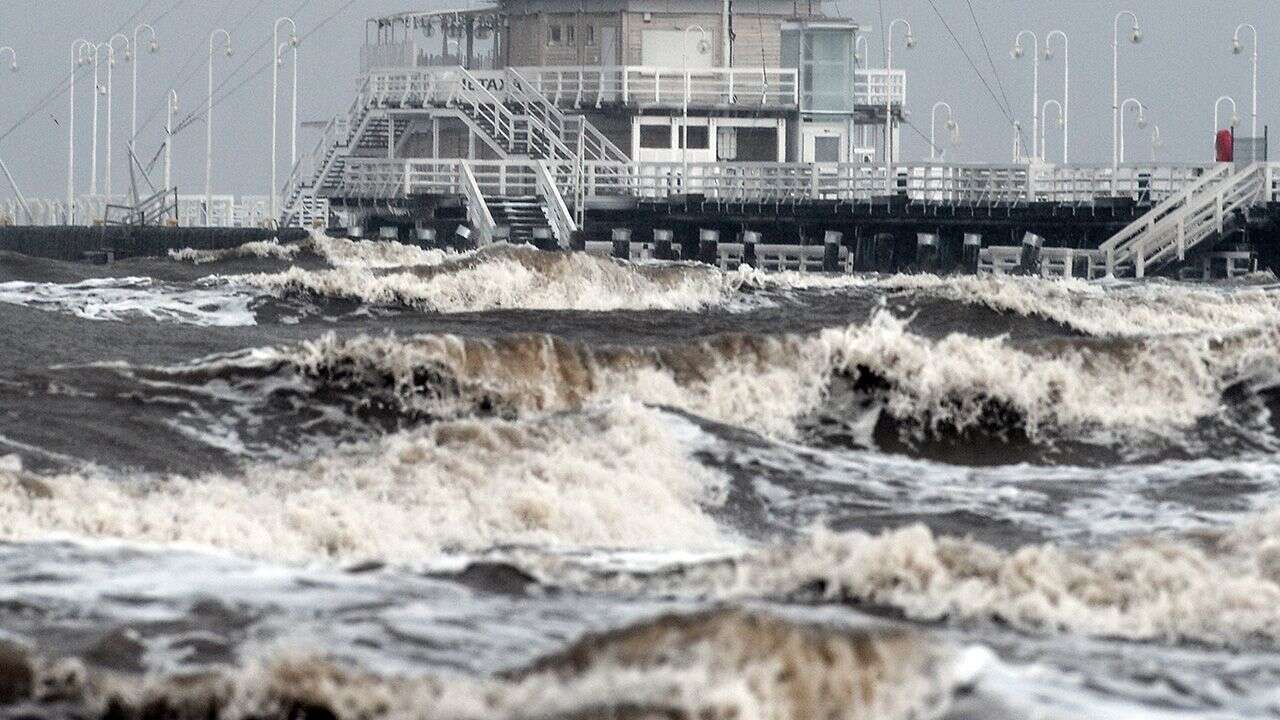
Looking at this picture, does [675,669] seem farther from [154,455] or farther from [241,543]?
[154,455]

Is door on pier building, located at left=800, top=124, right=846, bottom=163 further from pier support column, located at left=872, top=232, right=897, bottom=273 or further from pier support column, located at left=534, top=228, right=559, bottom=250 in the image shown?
pier support column, located at left=872, top=232, right=897, bottom=273

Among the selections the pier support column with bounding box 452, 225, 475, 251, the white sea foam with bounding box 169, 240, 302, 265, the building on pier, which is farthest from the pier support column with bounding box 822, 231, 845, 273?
the white sea foam with bounding box 169, 240, 302, 265

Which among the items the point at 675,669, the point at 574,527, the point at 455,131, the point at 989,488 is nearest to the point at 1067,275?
the point at 455,131

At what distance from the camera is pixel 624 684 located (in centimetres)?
786

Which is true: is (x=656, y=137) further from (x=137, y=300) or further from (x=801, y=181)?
(x=137, y=300)

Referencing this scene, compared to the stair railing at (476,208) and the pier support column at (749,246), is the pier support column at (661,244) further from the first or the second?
the stair railing at (476,208)

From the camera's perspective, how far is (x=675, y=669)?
797cm

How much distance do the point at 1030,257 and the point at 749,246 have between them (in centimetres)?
722

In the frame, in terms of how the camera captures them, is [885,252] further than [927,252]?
Yes

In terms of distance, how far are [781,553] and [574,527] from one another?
2.79 meters

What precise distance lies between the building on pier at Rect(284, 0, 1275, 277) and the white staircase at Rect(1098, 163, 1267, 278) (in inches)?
2.0

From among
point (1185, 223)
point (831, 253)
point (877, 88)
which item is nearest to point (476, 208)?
point (831, 253)

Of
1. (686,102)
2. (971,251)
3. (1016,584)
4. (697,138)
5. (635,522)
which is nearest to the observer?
(1016,584)

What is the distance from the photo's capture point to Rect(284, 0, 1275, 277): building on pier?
45.2 meters
